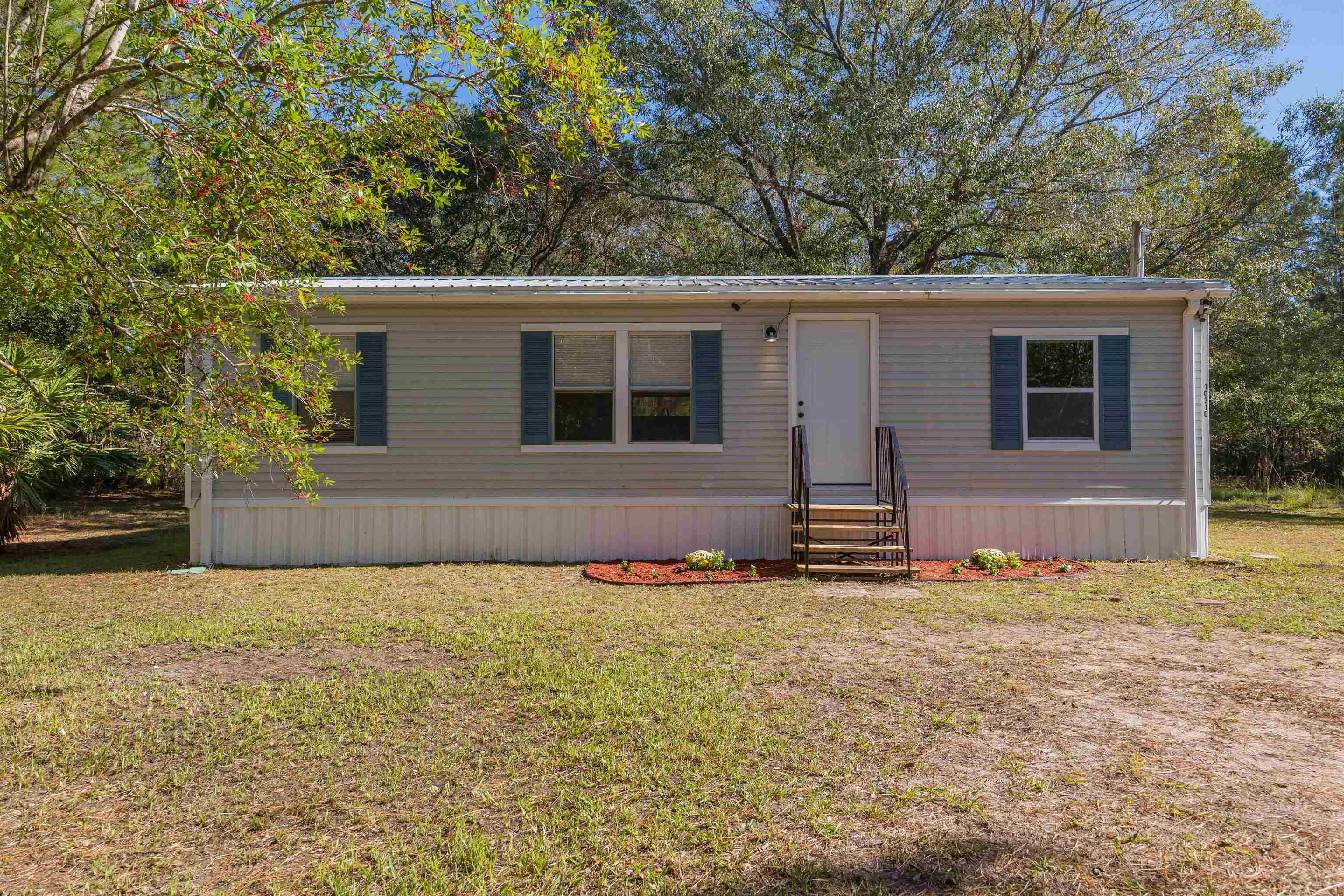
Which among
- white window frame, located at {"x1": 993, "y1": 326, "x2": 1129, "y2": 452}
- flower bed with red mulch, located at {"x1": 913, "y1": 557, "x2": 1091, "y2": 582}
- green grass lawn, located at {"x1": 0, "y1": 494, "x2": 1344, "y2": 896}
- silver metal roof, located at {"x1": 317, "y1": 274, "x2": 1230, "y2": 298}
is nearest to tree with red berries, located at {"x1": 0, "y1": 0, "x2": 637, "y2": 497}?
green grass lawn, located at {"x1": 0, "y1": 494, "x2": 1344, "y2": 896}

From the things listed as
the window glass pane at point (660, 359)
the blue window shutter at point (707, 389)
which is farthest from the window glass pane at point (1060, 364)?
the window glass pane at point (660, 359)

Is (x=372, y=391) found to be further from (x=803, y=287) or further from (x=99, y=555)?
(x=803, y=287)

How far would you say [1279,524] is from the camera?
12.3m

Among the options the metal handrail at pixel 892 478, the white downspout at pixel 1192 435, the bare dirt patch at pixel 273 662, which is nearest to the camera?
the bare dirt patch at pixel 273 662

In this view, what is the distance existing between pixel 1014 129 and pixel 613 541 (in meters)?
12.6

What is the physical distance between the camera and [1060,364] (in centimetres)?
842

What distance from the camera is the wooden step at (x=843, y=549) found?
7.50 metres

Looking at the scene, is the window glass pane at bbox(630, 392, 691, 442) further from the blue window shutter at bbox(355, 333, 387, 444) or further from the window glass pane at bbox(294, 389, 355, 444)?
the window glass pane at bbox(294, 389, 355, 444)

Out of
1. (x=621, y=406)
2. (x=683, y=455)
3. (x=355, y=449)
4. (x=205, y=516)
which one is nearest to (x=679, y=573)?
(x=683, y=455)

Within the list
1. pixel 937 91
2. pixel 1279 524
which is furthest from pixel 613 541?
pixel 937 91

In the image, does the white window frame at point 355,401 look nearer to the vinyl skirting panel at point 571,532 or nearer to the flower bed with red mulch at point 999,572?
the vinyl skirting panel at point 571,532

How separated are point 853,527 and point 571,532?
2.87m

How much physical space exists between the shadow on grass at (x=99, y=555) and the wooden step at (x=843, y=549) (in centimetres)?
641

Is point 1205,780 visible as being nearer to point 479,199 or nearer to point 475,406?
point 475,406
